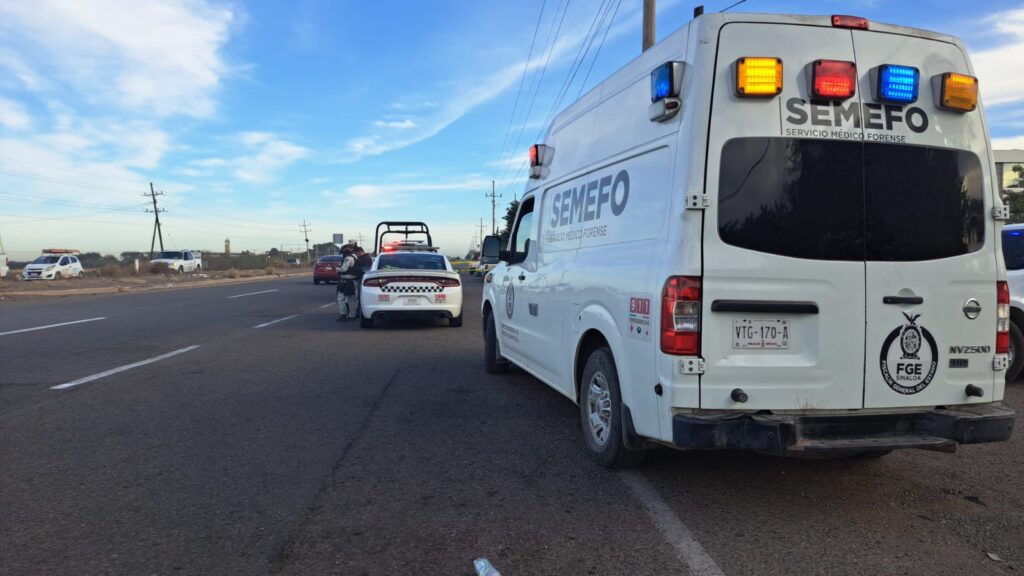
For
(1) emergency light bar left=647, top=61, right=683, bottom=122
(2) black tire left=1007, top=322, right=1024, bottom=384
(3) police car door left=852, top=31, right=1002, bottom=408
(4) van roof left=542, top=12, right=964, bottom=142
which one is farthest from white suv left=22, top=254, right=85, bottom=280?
(3) police car door left=852, top=31, right=1002, bottom=408

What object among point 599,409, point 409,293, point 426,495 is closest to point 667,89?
point 599,409

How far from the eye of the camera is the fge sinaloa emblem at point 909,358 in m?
3.78

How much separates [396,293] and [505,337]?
5509 millimetres

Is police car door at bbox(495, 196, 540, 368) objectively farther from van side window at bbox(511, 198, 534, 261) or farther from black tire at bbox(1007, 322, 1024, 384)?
black tire at bbox(1007, 322, 1024, 384)

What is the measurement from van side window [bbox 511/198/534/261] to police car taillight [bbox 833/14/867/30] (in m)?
3.28

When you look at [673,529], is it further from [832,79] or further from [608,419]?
[832,79]

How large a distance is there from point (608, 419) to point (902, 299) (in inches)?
75.5

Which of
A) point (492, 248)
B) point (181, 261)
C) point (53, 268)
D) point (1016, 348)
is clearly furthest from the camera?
point (181, 261)

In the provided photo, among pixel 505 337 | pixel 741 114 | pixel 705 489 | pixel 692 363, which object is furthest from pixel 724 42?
pixel 505 337

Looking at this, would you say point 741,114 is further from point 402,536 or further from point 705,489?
point 402,536

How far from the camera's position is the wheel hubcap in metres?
4.59

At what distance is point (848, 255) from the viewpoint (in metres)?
3.74

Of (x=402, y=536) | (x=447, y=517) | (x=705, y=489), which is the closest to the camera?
(x=402, y=536)

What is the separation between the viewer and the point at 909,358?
380cm
